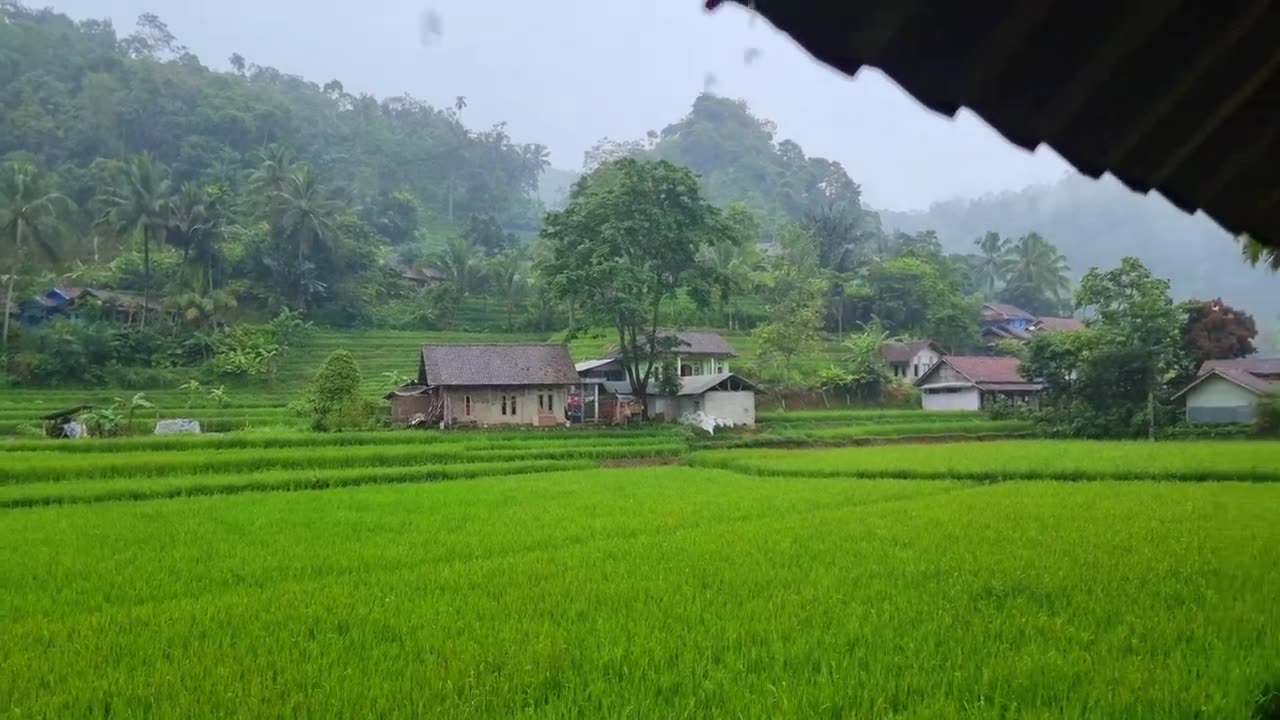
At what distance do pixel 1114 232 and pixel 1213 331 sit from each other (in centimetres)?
11149

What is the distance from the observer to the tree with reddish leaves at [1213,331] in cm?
3641

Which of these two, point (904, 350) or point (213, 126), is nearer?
point (904, 350)

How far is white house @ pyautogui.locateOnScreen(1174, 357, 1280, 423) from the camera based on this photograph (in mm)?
32312

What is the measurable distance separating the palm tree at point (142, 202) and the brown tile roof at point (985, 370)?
Answer: 143ft

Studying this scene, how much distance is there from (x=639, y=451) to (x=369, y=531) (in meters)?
16.0

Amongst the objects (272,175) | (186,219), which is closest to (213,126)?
(272,175)

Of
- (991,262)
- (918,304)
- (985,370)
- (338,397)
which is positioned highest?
(991,262)

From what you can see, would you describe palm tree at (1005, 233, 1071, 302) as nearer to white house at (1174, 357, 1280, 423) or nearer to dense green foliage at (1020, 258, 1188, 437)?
white house at (1174, 357, 1280, 423)

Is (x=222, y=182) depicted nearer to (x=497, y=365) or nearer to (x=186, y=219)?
(x=186, y=219)

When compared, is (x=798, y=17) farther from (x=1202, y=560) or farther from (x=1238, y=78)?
(x=1202, y=560)

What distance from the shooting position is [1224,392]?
33250 mm

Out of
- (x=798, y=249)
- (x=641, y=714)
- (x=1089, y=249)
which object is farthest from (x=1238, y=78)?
(x=1089, y=249)

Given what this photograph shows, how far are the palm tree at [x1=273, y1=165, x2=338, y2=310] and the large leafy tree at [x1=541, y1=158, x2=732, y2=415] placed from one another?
2243 cm

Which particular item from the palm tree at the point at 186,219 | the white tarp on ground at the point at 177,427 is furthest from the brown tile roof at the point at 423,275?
the white tarp on ground at the point at 177,427
